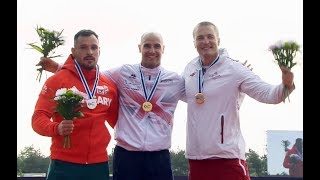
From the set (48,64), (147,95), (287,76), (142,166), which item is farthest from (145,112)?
(287,76)

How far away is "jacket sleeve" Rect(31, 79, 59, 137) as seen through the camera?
18.6 feet

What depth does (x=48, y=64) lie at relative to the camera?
6293 millimetres

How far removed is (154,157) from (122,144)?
36 centimetres

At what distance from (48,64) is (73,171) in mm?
1198

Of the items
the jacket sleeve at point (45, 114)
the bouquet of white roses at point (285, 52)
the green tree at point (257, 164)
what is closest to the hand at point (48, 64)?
the jacket sleeve at point (45, 114)

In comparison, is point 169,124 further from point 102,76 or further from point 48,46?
point 48,46

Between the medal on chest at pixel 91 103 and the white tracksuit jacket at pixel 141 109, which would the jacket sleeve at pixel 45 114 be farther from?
the white tracksuit jacket at pixel 141 109

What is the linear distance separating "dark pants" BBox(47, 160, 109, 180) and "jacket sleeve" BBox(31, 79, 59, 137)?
352 mm

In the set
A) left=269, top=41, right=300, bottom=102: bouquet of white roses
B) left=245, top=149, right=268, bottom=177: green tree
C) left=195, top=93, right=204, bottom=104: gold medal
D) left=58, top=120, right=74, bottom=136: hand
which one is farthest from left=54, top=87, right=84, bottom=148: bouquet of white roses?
left=245, top=149, right=268, bottom=177: green tree

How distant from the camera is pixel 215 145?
6.00 metres

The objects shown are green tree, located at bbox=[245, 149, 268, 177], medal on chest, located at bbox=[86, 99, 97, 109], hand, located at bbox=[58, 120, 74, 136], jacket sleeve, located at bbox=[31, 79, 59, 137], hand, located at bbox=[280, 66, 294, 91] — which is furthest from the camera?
green tree, located at bbox=[245, 149, 268, 177]

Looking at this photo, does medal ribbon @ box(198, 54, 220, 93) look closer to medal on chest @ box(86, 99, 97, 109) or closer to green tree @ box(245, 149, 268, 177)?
medal on chest @ box(86, 99, 97, 109)

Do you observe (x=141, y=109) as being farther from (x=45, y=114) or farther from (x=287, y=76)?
(x=287, y=76)
